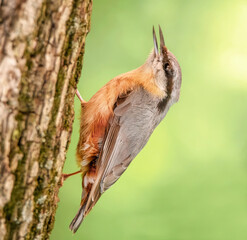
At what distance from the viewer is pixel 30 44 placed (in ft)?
4.81

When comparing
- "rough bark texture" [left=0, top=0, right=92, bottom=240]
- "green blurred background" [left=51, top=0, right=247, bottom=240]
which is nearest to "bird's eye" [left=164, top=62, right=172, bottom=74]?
"green blurred background" [left=51, top=0, right=247, bottom=240]

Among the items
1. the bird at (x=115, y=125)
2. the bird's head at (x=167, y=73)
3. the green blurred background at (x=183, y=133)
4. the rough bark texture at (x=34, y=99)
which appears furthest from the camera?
the green blurred background at (x=183, y=133)

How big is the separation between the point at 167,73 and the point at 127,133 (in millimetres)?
595

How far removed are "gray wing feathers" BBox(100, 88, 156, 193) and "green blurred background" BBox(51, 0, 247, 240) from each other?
0.61 metres

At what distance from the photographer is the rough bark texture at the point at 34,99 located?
144 centimetres

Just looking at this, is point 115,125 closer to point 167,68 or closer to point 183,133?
point 167,68

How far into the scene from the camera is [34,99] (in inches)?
60.0

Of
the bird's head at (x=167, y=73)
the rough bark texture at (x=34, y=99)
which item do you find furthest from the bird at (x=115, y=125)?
the rough bark texture at (x=34, y=99)

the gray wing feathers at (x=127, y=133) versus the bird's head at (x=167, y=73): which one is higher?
the bird's head at (x=167, y=73)

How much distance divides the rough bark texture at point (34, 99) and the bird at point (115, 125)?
89cm

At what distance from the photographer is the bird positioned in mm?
2631

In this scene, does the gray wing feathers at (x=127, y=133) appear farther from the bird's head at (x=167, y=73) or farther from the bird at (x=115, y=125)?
the bird's head at (x=167, y=73)

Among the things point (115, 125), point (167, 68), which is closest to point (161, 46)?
point (167, 68)

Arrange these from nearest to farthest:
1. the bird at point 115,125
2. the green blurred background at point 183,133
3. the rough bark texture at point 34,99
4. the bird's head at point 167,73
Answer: the rough bark texture at point 34,99 → the bird at point 115,125 → the bird's head at point 167,73 → the green blurred background at point 183,133
